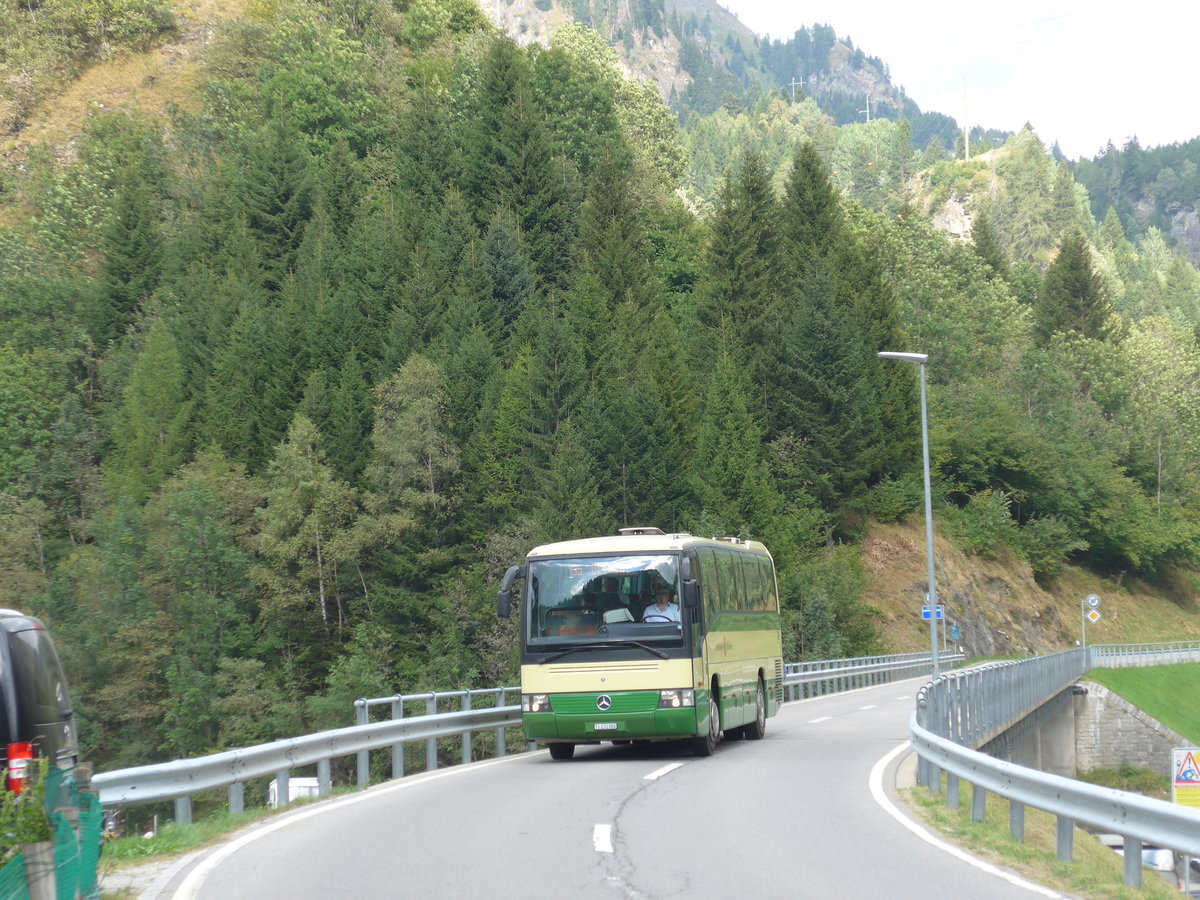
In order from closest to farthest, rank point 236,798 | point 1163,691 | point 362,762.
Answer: point 236,798
point 362,762
point 1163,691

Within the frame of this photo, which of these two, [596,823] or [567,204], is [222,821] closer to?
[596,823]

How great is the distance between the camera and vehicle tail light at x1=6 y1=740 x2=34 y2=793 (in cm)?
852

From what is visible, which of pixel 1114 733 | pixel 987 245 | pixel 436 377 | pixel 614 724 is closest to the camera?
pixel 614 724

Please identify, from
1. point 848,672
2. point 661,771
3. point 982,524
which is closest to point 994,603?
point 982,524

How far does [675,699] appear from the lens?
1844 cm

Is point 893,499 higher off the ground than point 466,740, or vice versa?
point 893,499

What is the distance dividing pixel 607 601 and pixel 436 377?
2049 inches

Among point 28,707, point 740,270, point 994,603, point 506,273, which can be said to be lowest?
point 994,603

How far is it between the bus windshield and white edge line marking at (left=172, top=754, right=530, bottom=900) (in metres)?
2.21

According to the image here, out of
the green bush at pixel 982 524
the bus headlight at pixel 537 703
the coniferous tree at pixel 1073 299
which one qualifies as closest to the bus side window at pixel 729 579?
the bus headlight at pixel 537 703

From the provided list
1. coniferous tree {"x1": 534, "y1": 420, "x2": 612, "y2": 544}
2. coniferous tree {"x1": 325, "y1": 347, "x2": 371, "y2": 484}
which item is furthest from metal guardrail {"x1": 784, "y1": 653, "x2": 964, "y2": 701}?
coniferous tree {"x1": 325, "y1": 347, "x2": 371, "y2": 484}

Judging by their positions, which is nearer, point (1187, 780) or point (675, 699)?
point (675, 699)

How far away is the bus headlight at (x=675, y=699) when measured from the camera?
18438 mm

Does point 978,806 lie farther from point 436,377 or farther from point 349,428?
point 349,428
